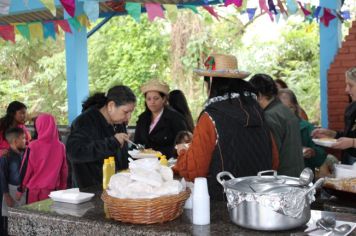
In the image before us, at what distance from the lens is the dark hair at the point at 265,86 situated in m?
3.35

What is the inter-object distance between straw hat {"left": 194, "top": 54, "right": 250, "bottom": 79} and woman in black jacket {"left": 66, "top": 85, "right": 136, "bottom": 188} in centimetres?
78

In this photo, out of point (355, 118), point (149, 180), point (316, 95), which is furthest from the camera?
point (316, 95)

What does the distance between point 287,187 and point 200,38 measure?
956 centimetres

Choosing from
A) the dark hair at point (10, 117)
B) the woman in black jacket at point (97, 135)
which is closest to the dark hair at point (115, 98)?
the woman in black jacket at point (97, 135)

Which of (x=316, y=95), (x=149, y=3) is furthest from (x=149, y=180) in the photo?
(x=316, y=95)

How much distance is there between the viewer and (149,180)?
2061 mm

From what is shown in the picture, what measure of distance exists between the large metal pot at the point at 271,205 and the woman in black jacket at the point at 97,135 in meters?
1.33

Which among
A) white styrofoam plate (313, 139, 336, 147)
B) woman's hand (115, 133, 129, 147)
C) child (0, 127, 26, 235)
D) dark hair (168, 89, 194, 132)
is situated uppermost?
dark hair (168, 89, 194, 132)

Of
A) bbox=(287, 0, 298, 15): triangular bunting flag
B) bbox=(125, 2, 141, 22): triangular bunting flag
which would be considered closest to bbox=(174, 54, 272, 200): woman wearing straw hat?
bbox=(125, 2, 141, 22): triangular bunting flag

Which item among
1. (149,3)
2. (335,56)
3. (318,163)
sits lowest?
(318,163)

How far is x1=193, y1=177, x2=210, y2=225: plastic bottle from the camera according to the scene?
2017 millimetres

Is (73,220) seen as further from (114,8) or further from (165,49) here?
(165,49)

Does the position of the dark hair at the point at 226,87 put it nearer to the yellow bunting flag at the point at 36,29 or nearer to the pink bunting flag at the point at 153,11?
the pink bunting flag at the point at 153,11

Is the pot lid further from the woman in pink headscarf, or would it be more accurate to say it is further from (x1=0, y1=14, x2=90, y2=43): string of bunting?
(x1=0, y1=14, x2=90, y2=43): string of bunting
